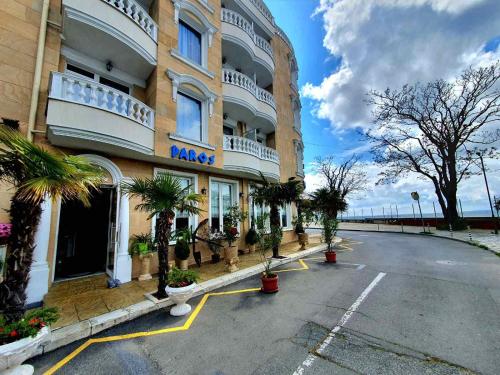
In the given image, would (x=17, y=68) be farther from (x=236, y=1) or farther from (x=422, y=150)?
(x=422, y=150)

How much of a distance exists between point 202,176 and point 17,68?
6.62 meters

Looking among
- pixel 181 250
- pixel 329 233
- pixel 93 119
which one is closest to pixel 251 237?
pixel 329 233

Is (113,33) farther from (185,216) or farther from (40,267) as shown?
(40,267)

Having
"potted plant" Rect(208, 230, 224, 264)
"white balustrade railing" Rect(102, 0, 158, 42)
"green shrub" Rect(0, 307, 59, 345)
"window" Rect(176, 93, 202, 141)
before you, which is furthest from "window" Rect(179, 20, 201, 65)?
"green shrub" Rect(0, 307, 59, 345)

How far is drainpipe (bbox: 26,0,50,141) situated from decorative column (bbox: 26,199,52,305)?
7.38 feet

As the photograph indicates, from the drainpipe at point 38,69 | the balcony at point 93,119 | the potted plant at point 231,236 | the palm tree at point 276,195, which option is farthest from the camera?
the palm tree at point 276,195

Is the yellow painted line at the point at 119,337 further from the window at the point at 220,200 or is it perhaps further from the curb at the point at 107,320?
the window at the point at 220,200

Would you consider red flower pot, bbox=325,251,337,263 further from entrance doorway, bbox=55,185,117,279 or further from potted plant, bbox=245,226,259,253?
entrance doorway, bbox=55,185,117,279

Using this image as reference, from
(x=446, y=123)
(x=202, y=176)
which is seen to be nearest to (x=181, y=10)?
(x=202, y=176)

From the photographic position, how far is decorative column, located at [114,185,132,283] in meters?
7.06

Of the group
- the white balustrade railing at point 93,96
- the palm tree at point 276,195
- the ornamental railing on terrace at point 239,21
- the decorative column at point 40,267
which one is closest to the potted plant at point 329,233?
the palm tree at point 276,195

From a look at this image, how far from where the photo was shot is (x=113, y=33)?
6.94m

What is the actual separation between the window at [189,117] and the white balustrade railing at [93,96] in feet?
5.92

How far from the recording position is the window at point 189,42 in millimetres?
9930
